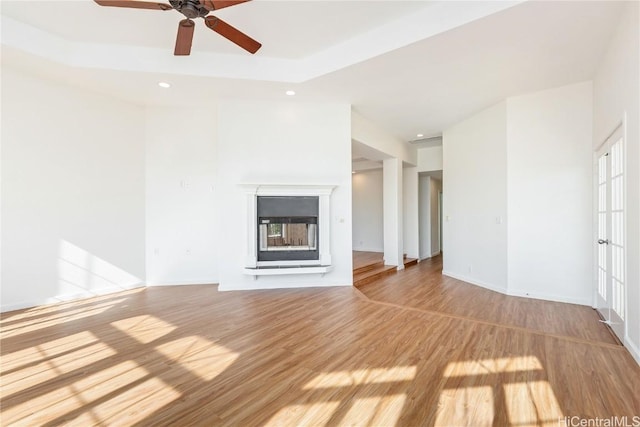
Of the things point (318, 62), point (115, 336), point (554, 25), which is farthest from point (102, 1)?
point (554, 25)

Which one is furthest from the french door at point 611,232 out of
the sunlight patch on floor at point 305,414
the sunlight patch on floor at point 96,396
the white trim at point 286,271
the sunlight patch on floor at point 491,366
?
the sunlight patch on floor at point 96,396

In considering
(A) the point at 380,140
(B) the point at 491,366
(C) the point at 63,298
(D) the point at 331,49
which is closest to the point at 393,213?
(A) the point at 380,140

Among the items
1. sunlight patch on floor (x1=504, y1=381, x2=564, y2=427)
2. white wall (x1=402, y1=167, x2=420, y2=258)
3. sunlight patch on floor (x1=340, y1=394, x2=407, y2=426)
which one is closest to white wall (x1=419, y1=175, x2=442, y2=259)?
white wall (x1=402, y1=167, x2=420, y2=258)

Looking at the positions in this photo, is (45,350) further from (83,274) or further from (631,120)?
(631,120)

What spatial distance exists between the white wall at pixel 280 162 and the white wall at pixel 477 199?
2.43 m

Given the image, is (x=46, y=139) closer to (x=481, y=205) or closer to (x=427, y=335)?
(x=427, y=335)

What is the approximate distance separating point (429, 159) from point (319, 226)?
4.50m

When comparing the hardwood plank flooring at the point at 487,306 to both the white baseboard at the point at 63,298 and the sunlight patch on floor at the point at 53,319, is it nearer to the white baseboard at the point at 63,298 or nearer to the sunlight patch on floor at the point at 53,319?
the sunlight patch on floor at the point at 53,319

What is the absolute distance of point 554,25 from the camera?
2682 mm

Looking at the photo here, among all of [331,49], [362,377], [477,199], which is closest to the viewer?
[362,377]

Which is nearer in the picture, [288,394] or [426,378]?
[288,394]

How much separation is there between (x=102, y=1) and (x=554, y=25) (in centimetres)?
399

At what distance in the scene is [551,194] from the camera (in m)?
4.14

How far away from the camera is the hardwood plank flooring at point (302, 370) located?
1.68m
